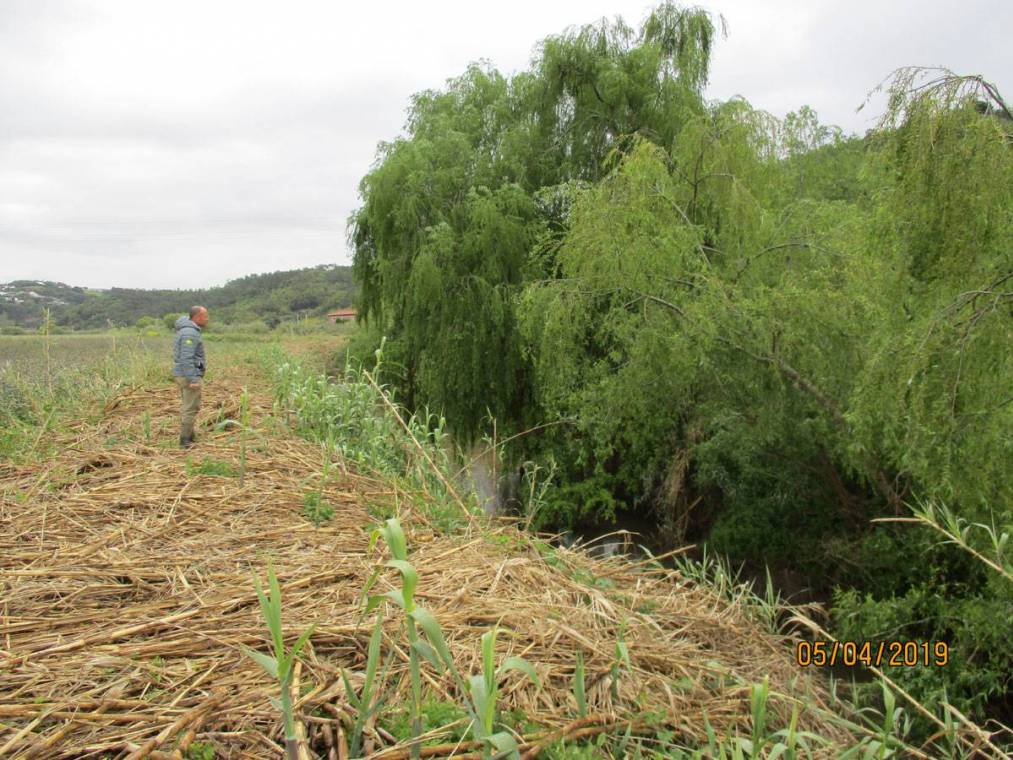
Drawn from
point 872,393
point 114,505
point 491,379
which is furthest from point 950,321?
point 491,379

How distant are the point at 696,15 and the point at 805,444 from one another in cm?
839

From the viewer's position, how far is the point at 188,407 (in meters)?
5.45

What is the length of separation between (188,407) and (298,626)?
12.4 ft

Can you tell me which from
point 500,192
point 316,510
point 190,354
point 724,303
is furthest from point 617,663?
point 500,192

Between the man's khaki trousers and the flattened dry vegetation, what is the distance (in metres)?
1.38

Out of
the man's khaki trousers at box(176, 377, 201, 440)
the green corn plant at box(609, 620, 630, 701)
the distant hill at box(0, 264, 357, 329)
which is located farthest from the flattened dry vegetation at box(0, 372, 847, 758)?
the distant hill at box(0, 264, 357, 329)

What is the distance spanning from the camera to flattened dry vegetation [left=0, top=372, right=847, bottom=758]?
174cm

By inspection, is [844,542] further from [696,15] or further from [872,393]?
[696,15]

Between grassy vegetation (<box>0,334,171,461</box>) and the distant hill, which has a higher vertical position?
the distant hill

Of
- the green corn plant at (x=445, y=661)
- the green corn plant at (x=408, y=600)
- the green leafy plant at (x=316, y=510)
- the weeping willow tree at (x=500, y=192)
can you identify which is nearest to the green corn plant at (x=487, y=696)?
the green corn plant at (x=445, y=661)

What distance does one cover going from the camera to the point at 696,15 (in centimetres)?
1327

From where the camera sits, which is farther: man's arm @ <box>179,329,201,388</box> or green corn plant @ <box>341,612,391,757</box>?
man's arm @ <box>179,329,201,388</box>

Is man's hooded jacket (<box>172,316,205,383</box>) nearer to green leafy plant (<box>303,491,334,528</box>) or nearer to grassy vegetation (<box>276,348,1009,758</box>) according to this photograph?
grassy vegetation (<box>276,348,1009,758</box>)

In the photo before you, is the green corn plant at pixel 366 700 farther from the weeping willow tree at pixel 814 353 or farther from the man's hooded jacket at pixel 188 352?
the weeping willow tree at pixel 814 353
